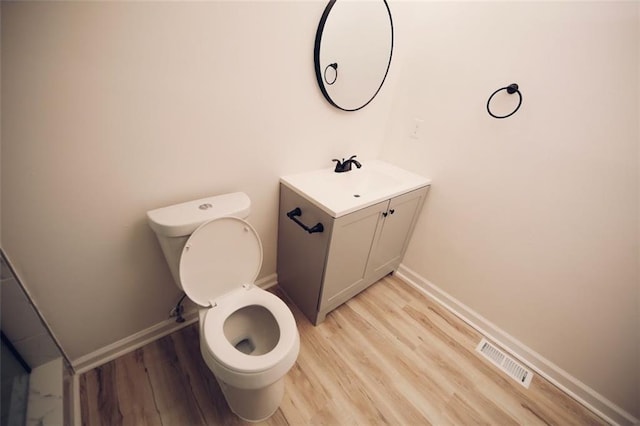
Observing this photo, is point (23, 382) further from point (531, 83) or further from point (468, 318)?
point (531, 83)

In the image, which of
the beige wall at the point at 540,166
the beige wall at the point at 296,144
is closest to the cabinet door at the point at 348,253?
the beige wall at the point at 296,144

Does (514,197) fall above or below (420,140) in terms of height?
below

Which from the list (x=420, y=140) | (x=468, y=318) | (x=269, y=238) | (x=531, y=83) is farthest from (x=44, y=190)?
(x=468, y=318)

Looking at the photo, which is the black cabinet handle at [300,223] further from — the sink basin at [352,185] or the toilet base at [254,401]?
the toilet base at [254,401]

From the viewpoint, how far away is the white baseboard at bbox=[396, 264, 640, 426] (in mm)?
1189

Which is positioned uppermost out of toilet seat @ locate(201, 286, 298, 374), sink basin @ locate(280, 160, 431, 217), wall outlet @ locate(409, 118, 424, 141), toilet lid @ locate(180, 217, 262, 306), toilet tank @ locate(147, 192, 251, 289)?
wall outlet @ locate(409, 118, 424, 141)

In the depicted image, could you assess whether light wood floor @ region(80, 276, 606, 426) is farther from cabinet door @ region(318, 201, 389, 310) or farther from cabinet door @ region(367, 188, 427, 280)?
cabinet door @ region(367, 188, 427, 280)

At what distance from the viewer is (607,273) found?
1090 millimetres

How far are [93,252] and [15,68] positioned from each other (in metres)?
0.63

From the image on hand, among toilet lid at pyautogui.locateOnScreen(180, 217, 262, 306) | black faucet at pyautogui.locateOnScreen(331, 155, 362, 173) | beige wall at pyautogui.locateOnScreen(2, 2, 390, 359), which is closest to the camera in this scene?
beige wall at pyautogui.locateOnScreen(2, 2, 390, 359)

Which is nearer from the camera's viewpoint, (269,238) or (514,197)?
(514,197)

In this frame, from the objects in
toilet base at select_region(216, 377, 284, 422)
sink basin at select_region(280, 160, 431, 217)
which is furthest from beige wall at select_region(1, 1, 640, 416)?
toilet base at select_region(216, 377, 284, 422)

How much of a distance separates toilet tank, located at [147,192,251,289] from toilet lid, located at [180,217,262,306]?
3cm

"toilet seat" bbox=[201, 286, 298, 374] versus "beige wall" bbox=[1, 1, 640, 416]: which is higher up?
"beige wall" bbox=[1, 1, 640, 416]
